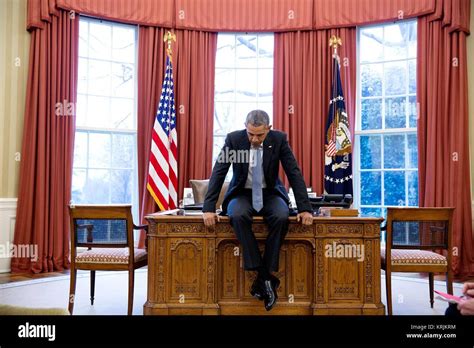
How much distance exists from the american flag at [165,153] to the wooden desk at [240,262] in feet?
7.07

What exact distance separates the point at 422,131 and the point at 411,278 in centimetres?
178

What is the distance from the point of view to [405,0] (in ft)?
18.0

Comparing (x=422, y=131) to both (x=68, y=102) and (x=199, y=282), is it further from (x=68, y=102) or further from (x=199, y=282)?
(x=68, y=102)

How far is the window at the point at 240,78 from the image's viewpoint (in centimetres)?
617

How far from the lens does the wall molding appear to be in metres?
4.95

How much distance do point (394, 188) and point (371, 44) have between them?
1954 millimetres

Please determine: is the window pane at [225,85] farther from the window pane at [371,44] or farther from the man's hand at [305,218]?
the man's hand at [305,218]

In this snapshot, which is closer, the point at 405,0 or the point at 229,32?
the point at 405,0

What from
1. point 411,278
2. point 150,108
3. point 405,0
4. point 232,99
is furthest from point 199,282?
point 405,0

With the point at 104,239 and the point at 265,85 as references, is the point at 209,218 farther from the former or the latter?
the point at 265,85

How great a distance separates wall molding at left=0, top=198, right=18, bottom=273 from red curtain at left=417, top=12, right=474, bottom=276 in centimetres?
479

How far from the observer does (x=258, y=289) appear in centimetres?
297

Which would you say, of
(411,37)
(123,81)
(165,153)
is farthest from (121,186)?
(411,37)

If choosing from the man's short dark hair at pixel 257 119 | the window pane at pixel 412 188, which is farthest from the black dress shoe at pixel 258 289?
the window pane at pixel 412 188
